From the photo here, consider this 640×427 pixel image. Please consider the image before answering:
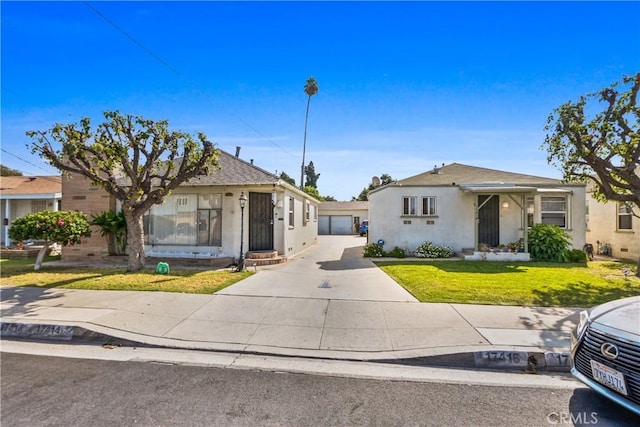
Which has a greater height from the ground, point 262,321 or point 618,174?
point 618,174

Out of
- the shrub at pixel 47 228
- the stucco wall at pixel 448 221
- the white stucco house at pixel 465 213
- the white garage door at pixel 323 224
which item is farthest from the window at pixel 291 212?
the white garage door at pixel 323 224

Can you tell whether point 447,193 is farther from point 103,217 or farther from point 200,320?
point 103,217

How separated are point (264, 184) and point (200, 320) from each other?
21.8ft

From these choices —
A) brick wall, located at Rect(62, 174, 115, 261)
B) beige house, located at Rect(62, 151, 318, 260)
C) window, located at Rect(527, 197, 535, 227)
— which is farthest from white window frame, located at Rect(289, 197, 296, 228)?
window, located at Rect(527, 197, 535, 227)

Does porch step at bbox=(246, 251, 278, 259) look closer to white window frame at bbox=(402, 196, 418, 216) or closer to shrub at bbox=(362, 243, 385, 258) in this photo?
shrub at bbox=(362, 243, 385, 258)

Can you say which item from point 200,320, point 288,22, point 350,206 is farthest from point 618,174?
point 350,206

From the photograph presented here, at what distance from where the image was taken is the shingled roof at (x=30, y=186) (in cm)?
1658

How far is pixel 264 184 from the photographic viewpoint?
37.6 feet

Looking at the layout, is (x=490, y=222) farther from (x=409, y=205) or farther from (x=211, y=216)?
(x=211, y=216)

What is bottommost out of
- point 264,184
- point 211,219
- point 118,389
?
point 118,389

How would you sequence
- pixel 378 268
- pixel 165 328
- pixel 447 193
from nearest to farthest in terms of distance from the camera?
1. pixel 165 328
2. pixel 378 268
3. pixel 447 193

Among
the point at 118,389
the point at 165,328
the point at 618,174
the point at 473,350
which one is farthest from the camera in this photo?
the point at 618,174

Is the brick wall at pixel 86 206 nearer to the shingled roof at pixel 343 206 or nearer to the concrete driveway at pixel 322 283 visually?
the concrete driveway at pixel 322 283

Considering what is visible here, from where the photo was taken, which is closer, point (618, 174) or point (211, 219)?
point (618, 174)
